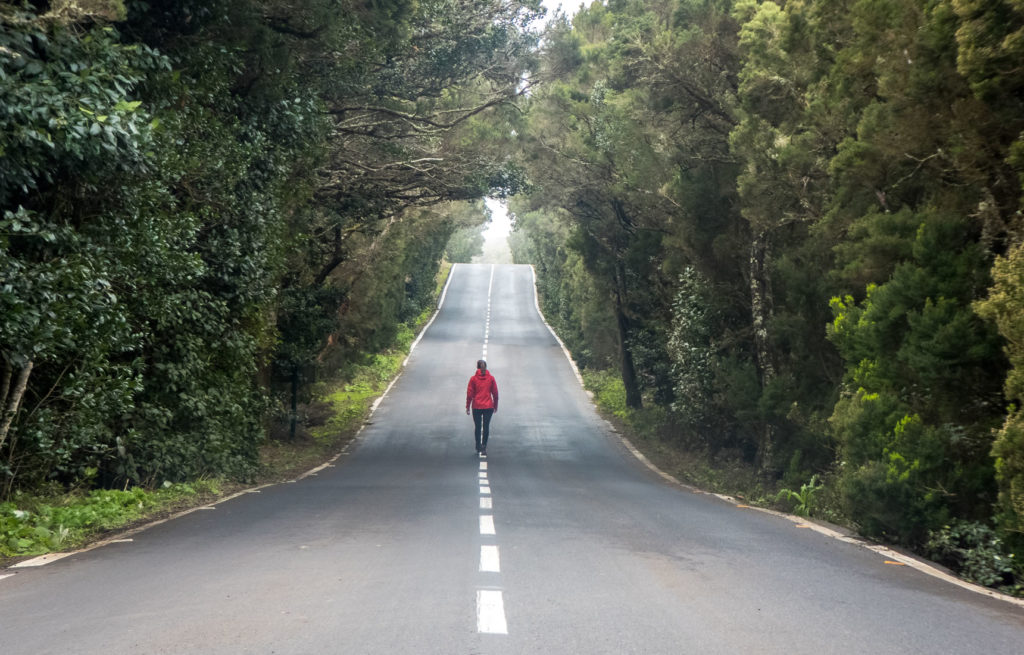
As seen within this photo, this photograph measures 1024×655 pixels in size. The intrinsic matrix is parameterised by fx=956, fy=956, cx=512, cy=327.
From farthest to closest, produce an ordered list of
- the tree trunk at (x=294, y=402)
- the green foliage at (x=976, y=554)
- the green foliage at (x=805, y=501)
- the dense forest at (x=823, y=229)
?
the tree trunk at (x=294, y=402) < the green foliage at (x=805, y=501) < the dense forest at (x=823, y=229) < the green foliage at (x=976, y=554)

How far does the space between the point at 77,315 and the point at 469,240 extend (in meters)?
114

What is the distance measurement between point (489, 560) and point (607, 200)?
22.6m

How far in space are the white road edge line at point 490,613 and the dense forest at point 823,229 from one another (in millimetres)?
4707

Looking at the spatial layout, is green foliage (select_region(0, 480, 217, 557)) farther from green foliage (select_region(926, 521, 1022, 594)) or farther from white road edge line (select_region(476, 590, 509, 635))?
green foliage (select_region(926, 521, 1022, 594))

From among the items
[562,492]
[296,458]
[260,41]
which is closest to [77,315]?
[260,41]

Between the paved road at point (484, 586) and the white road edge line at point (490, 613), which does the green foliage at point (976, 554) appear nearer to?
the paved road at point (484, 586)

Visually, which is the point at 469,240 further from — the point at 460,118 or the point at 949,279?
the point at 949,279

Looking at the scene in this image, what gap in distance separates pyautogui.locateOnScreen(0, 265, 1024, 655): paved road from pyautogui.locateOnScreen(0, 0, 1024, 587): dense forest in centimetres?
181

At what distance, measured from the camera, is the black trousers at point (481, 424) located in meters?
22.1

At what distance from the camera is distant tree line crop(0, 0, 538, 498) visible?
372 inches

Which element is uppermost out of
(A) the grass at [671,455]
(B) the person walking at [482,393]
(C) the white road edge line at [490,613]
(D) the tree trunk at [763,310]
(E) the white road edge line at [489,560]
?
(D) the tree trunk at [763,310]

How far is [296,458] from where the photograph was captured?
23562mm

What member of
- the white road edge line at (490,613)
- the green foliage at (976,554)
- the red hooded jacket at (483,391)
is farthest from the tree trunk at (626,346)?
the white road edge line at (490,613)

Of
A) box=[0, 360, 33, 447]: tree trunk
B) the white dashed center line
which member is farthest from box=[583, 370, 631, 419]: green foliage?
box=[0, 360, 33, 447]: tree trunk
